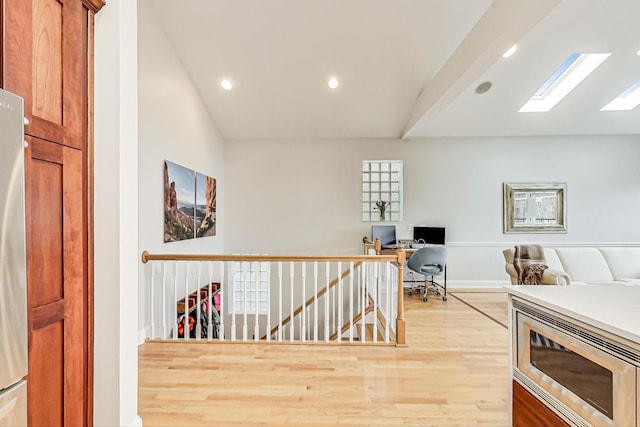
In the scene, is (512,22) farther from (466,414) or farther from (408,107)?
(466,414)

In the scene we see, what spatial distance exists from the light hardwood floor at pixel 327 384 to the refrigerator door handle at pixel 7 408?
1156 mm

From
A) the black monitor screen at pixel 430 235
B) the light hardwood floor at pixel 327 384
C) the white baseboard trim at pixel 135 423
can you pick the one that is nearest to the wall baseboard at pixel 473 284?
the black monitor screen at pixel 430 235

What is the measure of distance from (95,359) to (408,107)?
5.10 metres

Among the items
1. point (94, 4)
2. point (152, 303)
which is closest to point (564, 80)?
point (94, 4)

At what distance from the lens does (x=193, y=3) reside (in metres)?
3.60

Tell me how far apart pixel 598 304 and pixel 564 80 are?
15.3ft

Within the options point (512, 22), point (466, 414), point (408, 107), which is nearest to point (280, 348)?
point (466, 414)

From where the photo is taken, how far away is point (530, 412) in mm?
1521

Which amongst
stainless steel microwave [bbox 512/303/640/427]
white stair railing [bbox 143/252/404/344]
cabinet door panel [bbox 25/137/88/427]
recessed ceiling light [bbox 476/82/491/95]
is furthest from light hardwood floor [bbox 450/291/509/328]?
cabinet door panel [bbox 25/137/88/427]

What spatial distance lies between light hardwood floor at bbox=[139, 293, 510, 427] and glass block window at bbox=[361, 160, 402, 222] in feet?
9.84

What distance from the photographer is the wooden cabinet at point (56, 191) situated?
1.21 metres

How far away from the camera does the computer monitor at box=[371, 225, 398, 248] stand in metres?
5.78

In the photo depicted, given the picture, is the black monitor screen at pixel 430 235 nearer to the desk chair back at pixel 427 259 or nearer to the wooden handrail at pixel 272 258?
the desk chair back at pixel 427 259

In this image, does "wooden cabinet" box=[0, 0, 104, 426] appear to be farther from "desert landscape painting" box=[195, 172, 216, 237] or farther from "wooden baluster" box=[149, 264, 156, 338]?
"desert landscape painting" box=[195, 172, 216, 237]
